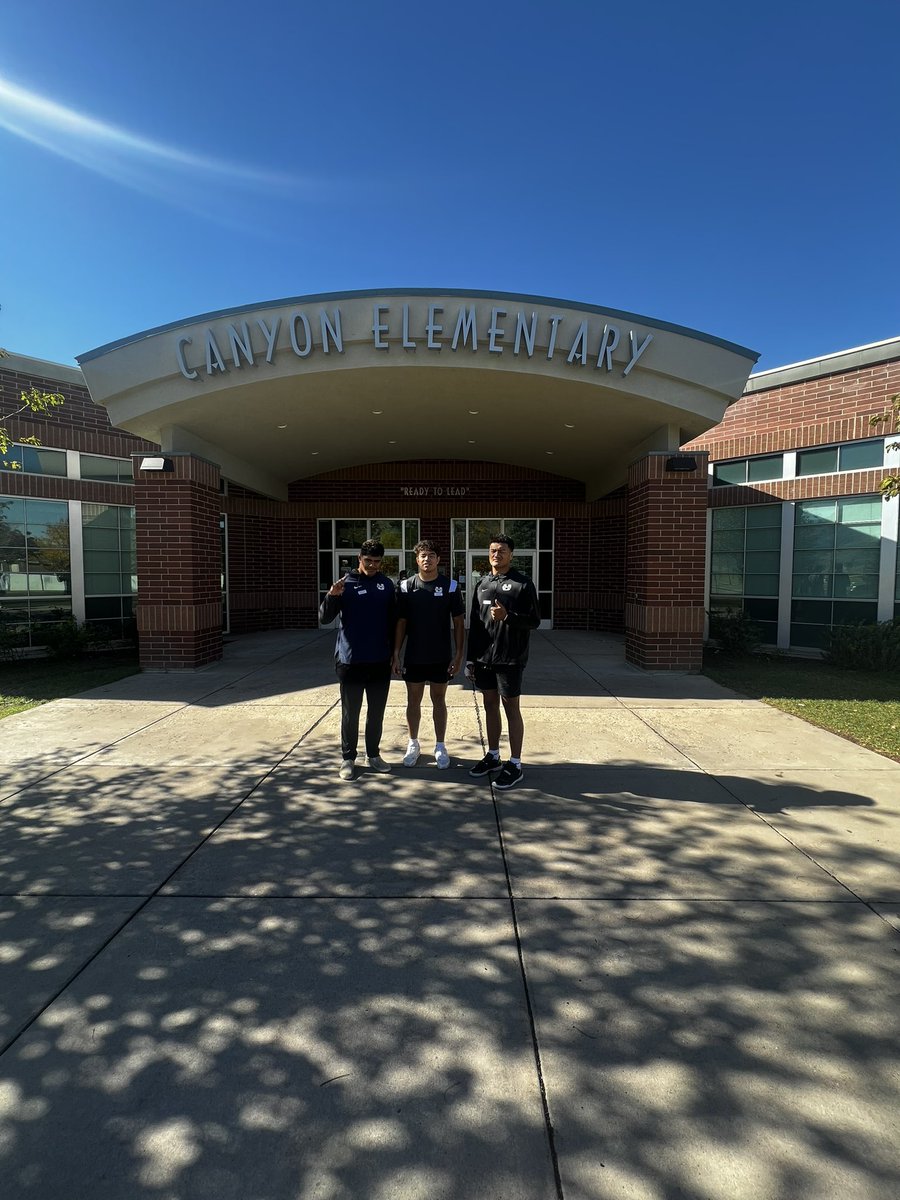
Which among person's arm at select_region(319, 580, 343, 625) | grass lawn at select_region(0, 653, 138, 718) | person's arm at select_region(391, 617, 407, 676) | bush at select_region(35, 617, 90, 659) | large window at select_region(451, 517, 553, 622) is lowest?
grass lawn at select_region(0, 653, 138, 718)

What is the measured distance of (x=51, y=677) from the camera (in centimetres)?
919

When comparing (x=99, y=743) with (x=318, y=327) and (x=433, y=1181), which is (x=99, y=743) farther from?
(x=318, y=327)

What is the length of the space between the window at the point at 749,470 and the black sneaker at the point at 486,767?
33.2ft

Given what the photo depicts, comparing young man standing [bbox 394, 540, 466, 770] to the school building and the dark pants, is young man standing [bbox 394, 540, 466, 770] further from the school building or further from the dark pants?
the school building

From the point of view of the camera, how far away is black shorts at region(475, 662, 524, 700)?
450cm

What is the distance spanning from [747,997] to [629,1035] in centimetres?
54

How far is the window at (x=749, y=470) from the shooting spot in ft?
39.7

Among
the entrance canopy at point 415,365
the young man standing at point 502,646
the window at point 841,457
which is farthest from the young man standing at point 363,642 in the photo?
the window at point 841,457

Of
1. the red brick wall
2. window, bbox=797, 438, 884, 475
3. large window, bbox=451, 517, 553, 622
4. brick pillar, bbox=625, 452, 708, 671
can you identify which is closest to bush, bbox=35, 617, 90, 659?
large window, bbox=451, 517, 553, 622

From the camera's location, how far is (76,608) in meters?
12.2

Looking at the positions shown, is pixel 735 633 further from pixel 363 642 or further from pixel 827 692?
pixel 363 642

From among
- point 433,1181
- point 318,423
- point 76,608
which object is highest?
point 318,423

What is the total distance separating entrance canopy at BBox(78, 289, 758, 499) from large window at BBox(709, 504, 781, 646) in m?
3.66

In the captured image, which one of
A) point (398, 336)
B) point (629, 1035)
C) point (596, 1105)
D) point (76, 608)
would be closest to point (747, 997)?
point (629, 1035)
